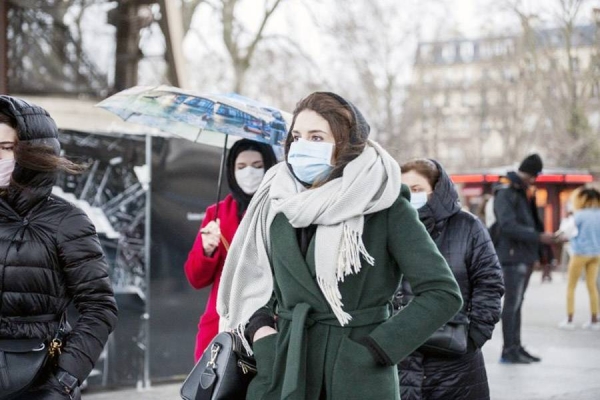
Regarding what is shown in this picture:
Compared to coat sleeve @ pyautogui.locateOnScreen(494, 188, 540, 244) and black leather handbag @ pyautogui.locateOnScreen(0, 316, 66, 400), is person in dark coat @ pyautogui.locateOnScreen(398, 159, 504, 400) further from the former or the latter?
coat sleeve @ pyautogui.locateOnScreen(494, 188, 540, 244)

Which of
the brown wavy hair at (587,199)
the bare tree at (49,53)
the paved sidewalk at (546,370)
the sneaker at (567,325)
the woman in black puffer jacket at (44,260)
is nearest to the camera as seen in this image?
the woman in black puffer jacket at (44,260)

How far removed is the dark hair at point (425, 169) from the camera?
4812mm

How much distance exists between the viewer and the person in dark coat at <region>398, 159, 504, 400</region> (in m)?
4.45

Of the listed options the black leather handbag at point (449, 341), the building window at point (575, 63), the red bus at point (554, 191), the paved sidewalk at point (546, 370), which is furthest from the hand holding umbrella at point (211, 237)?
the building window at point (575, 63)

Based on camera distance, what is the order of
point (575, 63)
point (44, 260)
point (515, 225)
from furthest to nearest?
point (575, 63) → point (515, 225) → point (44, 260)

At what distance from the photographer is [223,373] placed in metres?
3.00

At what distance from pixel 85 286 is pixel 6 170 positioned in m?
0.49

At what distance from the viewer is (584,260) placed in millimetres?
12680

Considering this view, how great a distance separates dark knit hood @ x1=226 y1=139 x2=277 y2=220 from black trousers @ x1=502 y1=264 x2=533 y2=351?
494 centimetres

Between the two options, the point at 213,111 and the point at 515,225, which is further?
the point at 515,225

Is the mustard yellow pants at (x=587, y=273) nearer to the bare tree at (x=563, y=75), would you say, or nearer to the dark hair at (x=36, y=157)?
the dark hair at (x=36, y=157)

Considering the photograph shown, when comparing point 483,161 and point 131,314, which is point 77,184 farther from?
point 483,161

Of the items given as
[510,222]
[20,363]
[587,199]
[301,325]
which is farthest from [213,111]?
[587,199]

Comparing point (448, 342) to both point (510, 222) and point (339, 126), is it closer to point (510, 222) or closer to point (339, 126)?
point (339, 126)
